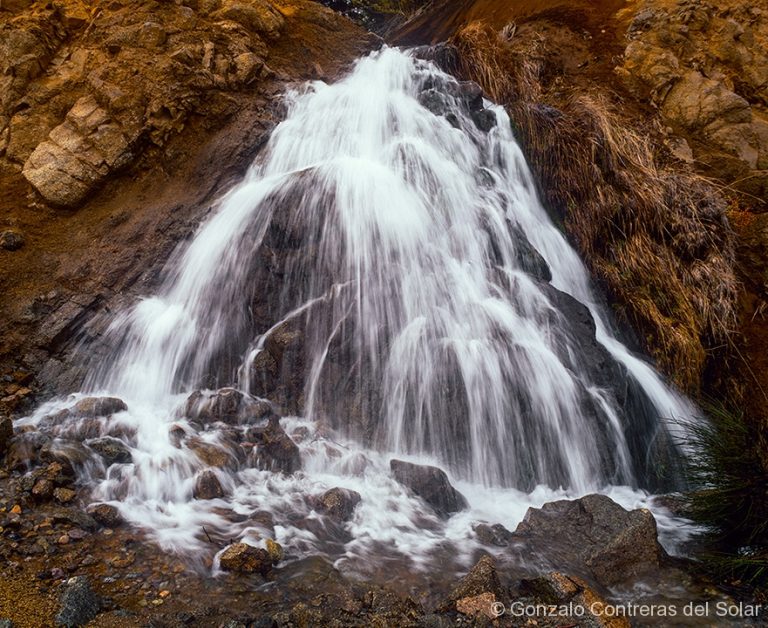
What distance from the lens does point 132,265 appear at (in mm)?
7727

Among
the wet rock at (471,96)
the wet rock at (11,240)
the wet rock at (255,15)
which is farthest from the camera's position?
the wet rock at (255,15)

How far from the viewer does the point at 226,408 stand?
5.92 m

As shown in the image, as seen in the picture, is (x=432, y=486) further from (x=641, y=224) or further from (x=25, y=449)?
(x=641, y=224)

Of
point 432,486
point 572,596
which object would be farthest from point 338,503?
point 572,596

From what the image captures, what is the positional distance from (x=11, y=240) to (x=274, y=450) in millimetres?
5355

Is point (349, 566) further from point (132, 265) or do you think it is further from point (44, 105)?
point (44, 105)

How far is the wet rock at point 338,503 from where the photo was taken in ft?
15.9

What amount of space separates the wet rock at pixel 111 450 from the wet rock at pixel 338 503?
1977 mm

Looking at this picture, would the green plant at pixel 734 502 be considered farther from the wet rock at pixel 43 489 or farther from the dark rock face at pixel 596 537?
the wet rock at pixel 43 489

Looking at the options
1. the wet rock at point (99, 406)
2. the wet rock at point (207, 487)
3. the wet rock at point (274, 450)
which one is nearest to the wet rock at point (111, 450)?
the wet rock at point (99, 406)

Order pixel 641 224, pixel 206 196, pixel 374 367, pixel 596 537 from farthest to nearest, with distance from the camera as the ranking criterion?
pixel 206 196
pixel 641 224
pixel 374 367
pixel 596 537

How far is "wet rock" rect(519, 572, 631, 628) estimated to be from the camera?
351 centimetres

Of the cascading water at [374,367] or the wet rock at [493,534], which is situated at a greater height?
the cascading water at [374,367]

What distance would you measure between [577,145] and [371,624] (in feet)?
27.7
